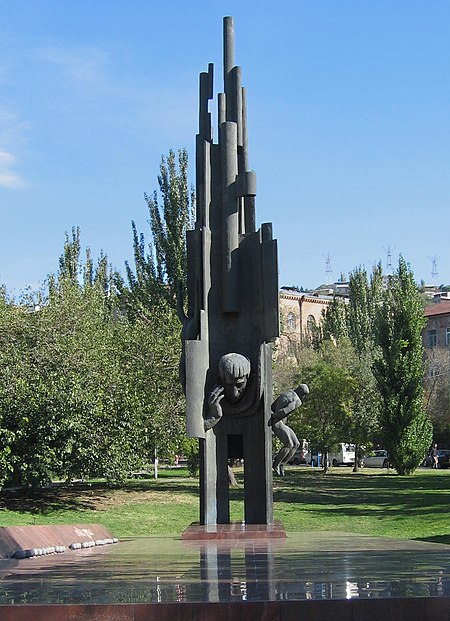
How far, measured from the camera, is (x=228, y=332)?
13.8 meters

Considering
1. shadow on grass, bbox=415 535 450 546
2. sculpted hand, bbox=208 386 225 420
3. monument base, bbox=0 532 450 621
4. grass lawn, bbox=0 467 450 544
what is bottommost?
shadow on grass, bbox=415 535 450 546

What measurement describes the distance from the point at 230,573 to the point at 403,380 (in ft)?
121

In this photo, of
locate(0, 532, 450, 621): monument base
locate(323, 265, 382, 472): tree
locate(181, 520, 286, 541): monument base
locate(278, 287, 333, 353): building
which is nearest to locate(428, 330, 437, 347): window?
locate(323, 265, 382, 472): tree

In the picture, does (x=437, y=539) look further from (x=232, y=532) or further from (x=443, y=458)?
(x=443, y=458)

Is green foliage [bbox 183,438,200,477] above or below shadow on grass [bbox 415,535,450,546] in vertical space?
above

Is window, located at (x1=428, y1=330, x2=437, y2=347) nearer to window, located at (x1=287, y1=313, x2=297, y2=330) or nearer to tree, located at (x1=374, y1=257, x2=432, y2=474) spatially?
window, located at (x1=287, y1=313, x2=297, y2=330)

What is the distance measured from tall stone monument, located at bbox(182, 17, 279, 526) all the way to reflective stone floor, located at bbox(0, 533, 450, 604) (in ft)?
5.76

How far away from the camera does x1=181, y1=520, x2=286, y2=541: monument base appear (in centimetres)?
1230

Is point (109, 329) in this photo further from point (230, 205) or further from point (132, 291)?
point (230, 205)

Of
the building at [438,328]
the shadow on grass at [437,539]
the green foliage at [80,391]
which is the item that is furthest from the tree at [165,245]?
the building at [438,328]

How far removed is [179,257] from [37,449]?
1731 cm

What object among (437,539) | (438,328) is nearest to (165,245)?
(437,539)

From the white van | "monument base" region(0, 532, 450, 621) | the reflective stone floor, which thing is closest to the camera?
"monument base" region(0, 532, 450, 621)

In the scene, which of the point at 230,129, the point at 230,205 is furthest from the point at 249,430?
the point at 230,129
